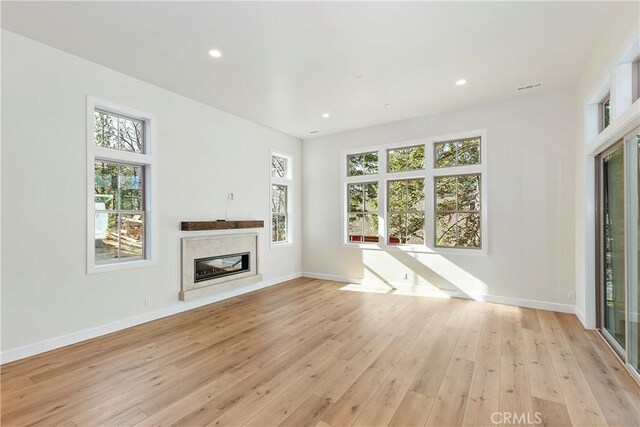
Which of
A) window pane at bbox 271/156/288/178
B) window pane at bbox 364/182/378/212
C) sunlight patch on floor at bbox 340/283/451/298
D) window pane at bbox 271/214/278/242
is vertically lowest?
sunlight patch on floor at bbox 340/283/451/298

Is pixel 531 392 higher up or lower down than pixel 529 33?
lower down

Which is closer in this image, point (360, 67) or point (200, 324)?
point (360, 67)

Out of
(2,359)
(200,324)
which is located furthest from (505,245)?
(2,359)

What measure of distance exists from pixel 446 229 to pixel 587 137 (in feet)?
7.73

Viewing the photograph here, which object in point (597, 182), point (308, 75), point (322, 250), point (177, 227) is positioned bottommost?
point (322, 250)

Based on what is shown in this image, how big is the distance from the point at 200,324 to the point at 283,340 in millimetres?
1294

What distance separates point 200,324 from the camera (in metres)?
3.97

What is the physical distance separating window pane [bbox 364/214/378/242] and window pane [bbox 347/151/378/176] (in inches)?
36.6

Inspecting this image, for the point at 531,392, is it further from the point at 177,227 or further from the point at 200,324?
the point at 177,227

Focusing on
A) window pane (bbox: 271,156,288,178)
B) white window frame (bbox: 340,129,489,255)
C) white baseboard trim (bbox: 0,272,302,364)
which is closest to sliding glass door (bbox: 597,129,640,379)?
white window frame (bbox: 340,129,489,255)

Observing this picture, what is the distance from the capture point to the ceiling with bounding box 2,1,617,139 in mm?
2697

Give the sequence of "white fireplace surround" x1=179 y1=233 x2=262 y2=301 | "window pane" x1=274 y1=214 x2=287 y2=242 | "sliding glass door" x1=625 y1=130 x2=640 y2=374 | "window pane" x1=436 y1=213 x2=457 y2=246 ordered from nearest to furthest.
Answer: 1. "sliding glass door" x1=625 y1=130 x2=640 y2=374
2. "white fireplace surround" x1=179 y1=233 x2=262 y2=301
3. "window pane" x1=436 y1=213 x2=457 y2=246
4. "window pane" x1=274 y1=214 x2=287 y2=242

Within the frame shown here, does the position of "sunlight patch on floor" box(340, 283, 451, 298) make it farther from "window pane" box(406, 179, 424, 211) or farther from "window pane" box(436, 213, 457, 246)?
"window pane" box(406, 179, 424, 211)

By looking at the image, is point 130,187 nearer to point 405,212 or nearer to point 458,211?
point 405,212
